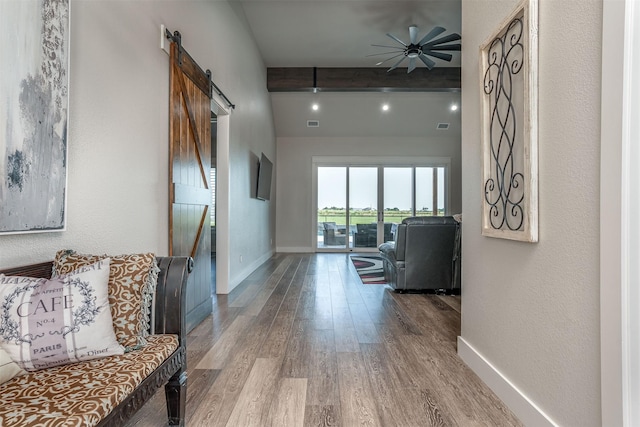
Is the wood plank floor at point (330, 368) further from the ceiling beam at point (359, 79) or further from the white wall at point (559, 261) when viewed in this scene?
the ceiling beam at point (359, 79)

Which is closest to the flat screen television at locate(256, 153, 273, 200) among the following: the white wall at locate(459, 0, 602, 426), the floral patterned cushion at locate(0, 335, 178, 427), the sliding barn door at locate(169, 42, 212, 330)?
the sliding barn door at locate(169, 42, 212, 330)

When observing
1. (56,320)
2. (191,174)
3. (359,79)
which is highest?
(359,79)

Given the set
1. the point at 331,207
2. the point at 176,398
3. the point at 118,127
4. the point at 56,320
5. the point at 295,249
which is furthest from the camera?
the point at 331,207

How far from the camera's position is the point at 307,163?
840 cm

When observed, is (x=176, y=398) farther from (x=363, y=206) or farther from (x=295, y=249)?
(x=363, y=206)

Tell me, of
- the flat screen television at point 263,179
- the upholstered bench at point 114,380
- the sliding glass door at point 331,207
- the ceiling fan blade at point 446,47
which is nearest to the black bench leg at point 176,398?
the upholstered bench at point 114,380

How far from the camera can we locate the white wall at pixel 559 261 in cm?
114

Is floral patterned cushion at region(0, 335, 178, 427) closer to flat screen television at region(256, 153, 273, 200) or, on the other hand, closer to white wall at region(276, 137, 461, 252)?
flat screen television at region(256, 153, 273, 200)

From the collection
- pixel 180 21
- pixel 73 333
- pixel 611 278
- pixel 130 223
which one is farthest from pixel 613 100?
pixel 180 21

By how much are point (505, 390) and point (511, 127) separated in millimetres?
1315

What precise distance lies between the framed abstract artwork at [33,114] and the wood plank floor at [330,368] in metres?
1.04

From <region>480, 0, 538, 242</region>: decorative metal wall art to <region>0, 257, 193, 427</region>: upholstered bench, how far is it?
1.55 m

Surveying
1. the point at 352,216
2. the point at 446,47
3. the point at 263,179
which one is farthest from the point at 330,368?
the point at 352,216

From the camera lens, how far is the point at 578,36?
120 centimetres
